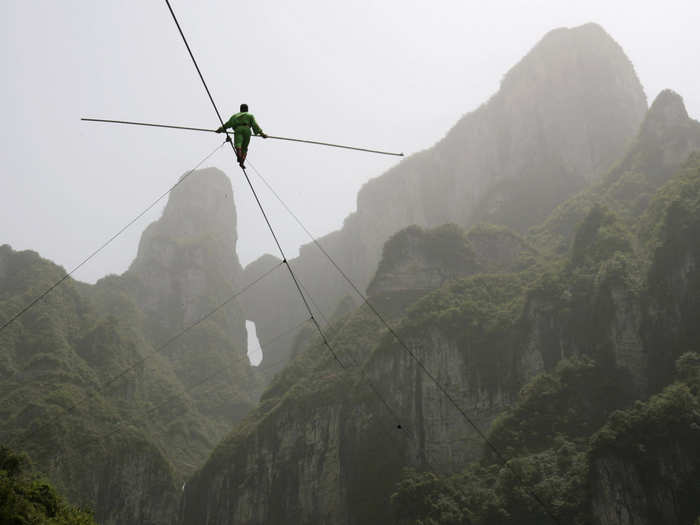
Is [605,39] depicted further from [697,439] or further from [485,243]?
[697,439]

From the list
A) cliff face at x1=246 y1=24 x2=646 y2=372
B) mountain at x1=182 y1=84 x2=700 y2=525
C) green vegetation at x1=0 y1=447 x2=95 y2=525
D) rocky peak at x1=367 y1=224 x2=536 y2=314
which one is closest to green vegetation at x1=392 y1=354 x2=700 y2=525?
mountain at x1=182 y1=84 x2=700 y2=525

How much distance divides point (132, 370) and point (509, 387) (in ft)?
146

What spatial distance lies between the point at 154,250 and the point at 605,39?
248 ft

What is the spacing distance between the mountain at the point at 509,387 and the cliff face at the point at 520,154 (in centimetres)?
1249

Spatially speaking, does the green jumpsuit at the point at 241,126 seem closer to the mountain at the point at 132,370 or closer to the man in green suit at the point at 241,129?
the man in green suit at the point at 241,129

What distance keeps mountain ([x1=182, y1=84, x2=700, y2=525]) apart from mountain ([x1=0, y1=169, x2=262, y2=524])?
765 cm

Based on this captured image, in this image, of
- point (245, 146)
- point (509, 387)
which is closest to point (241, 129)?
point (245, 146)

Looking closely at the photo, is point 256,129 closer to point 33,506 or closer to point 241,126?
point 241,126

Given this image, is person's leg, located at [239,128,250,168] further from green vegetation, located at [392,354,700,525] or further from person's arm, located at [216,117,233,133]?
green vegetation, located at [392,354,700,525]

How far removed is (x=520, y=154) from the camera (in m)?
83.9

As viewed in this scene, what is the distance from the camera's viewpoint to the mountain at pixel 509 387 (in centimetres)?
3094

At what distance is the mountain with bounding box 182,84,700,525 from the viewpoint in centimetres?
3094

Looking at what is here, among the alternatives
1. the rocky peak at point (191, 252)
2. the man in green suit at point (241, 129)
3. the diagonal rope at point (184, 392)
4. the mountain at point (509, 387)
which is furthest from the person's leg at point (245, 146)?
the rocky peak at point (191, 252)

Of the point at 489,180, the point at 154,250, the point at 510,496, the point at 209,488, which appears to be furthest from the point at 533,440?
the point at 154,250
